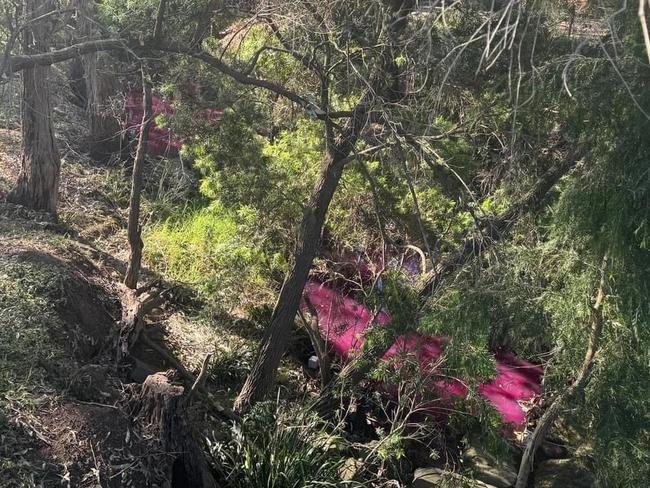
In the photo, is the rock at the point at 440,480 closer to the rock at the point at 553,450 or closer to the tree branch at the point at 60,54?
the rock at the point at 553,450

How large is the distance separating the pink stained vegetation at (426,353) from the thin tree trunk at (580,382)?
44cm

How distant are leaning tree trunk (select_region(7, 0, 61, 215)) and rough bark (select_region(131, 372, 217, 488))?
4.39 meters

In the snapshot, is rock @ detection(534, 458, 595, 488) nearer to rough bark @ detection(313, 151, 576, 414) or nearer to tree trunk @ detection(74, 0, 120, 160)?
rough bark @ detection(313, 151, 576, 414)

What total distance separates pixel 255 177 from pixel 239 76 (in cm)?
159

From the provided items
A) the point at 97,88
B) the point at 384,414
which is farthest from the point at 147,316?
the point at 97,88

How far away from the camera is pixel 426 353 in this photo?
21.0ft

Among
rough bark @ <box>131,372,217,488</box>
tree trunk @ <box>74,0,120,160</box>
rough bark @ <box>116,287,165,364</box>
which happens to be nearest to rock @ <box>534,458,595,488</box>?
rough bark @ <box>131,372,217,488</box>

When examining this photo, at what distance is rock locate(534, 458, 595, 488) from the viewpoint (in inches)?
258

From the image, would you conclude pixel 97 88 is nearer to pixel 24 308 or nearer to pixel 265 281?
pixel 265 281

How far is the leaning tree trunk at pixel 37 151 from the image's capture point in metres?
7.88

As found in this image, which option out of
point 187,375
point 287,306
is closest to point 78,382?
point 187,375

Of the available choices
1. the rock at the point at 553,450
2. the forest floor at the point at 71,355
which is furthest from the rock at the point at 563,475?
the forest floor at the point at 71,355

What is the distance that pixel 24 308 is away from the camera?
17.6 feet

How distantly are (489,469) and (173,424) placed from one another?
3539 millimetres
